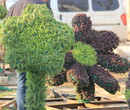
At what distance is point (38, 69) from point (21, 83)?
109cm

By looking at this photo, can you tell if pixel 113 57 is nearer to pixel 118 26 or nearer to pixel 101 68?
pixel 101 68

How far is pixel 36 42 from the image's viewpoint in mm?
3891

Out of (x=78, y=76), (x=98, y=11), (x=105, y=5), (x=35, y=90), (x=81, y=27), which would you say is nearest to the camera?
(x=35, y=90)

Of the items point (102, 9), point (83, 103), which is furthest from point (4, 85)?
point (102, 9)

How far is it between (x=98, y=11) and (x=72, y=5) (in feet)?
2.84

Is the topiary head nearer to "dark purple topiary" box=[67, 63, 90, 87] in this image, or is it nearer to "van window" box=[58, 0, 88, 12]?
"dark purple topiary" box=[67, 63, 90, 87]

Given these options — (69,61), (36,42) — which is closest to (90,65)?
(69,61)

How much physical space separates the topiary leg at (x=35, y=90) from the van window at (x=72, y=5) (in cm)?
864

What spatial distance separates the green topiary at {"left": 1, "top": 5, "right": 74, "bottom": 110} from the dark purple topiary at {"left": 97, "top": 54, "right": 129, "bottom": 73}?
71.1 inches

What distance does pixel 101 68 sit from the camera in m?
5.73

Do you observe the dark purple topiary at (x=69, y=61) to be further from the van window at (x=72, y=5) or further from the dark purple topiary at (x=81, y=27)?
the van window at (x=72, y=5)

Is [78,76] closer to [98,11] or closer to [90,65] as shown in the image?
[90,65]

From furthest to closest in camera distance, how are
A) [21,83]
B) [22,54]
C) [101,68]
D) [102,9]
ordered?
1. [102,9]
2. [101,68]
3. [21,83]
4. [22,54]

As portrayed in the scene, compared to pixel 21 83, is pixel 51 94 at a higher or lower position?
lower
